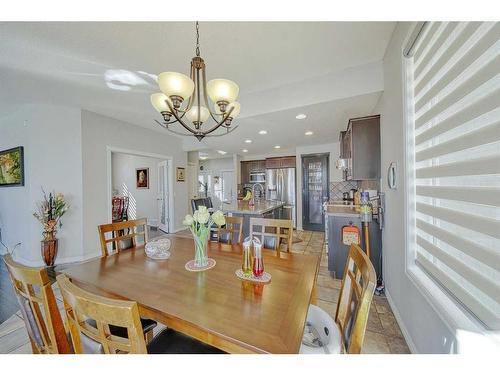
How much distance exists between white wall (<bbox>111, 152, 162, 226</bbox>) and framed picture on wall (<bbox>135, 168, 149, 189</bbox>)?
9 cm

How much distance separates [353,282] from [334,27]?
6.78ft

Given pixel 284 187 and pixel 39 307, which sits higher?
pixel 284 187

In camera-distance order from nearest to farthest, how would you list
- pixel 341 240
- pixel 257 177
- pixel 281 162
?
pixel 341 240 < pixel 281 162 < pixel 257 177

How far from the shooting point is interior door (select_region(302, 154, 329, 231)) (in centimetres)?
512

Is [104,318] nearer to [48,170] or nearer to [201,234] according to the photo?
[201,234]

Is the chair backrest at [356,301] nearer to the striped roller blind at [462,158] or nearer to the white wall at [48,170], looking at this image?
the striped roller blind at [462,158]

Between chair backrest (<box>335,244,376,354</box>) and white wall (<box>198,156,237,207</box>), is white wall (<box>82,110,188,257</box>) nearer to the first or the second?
white wall (<box>198,156,237,207</box>)

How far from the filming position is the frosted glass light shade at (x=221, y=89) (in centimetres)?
147

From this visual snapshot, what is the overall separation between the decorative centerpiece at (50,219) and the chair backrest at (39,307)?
276cm

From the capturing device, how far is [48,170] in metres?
3.05

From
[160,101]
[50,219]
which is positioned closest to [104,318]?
[160,101]

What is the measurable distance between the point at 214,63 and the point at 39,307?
8.07ft
